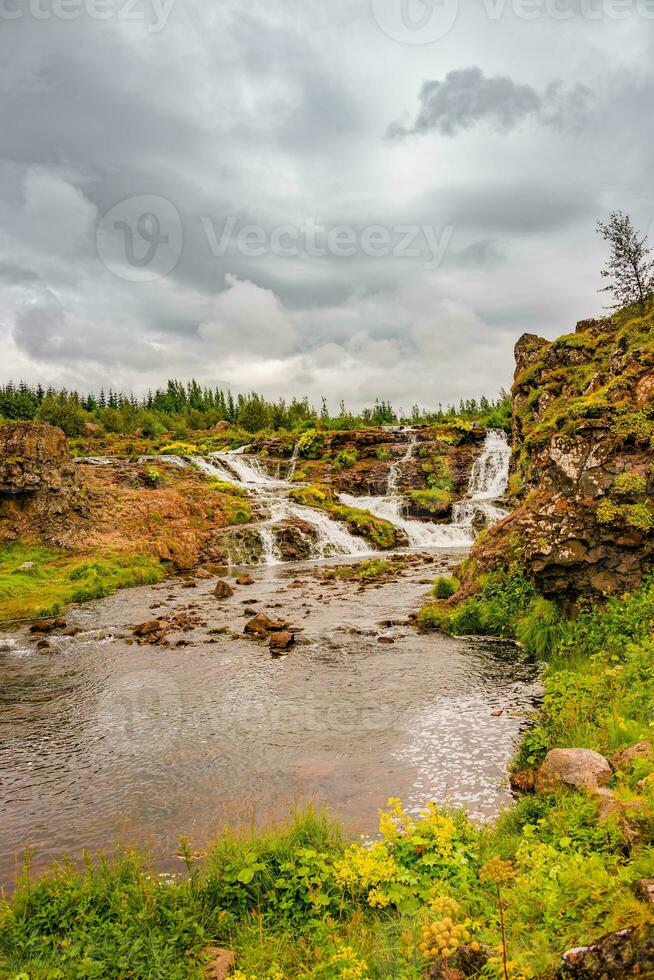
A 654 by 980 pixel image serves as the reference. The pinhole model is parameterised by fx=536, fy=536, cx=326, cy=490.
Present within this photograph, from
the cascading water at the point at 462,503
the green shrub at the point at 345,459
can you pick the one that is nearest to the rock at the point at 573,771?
the cascading water at the point at 462,503

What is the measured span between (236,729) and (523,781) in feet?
15.9

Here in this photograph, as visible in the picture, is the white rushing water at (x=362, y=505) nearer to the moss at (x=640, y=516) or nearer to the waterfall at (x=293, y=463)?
the waterfall at (x=293, y=463)

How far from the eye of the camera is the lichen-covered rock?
86.9 feet

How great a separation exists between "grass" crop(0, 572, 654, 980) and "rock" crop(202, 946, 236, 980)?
6 centimetres

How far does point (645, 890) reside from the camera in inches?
129

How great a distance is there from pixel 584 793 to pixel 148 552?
25.1 m

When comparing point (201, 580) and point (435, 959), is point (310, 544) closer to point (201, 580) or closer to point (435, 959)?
point (201, 580)

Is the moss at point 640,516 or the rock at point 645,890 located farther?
the moss at point 640,516

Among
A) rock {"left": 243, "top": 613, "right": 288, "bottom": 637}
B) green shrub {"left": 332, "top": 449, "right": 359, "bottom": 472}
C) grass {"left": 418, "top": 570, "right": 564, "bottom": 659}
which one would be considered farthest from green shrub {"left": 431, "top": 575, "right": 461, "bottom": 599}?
green shrub {"left": 332, "top": 449, "right": 359, "bottom": 472}

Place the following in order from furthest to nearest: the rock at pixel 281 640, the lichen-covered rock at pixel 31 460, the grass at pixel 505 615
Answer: the lichen-covered rock at pixel 31 460
the rock at pixel 281 640
the grass at pixel 505 615

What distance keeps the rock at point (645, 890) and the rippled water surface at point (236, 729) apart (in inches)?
128

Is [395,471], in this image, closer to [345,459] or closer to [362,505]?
[345,459]

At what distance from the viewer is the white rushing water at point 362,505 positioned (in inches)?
1319

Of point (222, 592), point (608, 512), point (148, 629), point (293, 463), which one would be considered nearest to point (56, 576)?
point (222, 592)
